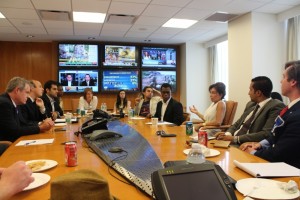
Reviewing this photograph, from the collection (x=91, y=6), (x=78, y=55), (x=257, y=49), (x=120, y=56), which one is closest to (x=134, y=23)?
(x=91, y=6)

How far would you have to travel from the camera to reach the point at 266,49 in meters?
4.68

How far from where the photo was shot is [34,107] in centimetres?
384

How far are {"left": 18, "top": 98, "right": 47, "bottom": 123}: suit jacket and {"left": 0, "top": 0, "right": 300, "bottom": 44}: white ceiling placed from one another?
1615mm

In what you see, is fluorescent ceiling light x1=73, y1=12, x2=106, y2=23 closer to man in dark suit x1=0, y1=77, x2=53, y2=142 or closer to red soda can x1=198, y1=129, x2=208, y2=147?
man in dark suit x1=0, y1=77, x2=53, y2=142

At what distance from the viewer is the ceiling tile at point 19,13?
4.31 metres

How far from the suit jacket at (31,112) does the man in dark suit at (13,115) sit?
0.77 m

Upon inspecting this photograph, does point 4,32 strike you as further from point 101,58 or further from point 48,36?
point 101,58

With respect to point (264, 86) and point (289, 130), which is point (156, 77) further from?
point (289, 130)

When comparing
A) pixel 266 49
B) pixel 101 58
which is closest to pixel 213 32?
pixel 266 49

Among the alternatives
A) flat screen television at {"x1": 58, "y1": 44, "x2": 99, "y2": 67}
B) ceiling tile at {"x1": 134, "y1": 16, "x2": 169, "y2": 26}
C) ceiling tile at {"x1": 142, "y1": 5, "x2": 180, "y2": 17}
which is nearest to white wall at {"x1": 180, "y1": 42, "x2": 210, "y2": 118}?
ceiling tile at {"x1": 134, "y1": 16, "x2": 169, "y2": 26}

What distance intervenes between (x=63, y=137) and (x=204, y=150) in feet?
4.53

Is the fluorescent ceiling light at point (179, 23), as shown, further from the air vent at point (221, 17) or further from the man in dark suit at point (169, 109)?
the man in dark suit at point (169, 109)

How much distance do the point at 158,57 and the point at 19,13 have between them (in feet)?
12.7

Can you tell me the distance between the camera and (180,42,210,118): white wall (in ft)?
23.8
